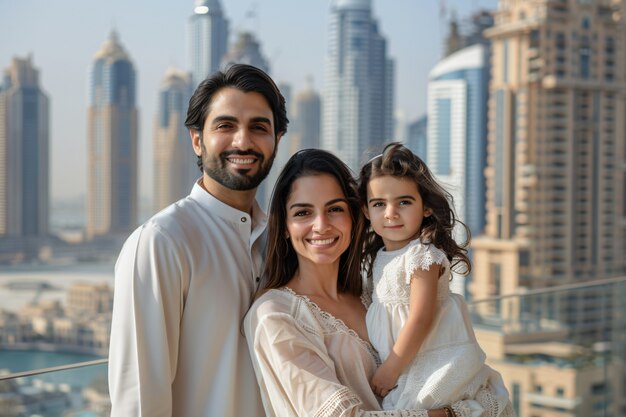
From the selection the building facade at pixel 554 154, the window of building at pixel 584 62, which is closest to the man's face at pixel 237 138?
the building facade at pixel 554 154

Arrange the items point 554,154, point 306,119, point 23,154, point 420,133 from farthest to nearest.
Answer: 1. point 420,133
2. point 306,119
3. point 554,154
4. point 23,154

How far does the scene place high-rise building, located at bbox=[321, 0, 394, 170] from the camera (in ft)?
148

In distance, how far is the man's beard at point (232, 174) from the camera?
1.42 meters

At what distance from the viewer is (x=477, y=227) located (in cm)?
4266

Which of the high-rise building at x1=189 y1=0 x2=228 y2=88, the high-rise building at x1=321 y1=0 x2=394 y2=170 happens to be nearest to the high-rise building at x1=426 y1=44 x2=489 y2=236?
the high-rise building at x1=321 y1=0 x2=394 y2=170

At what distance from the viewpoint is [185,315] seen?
133 cm

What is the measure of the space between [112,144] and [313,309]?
39186 mm


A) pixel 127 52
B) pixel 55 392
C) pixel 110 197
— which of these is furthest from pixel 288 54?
pixel 55 392

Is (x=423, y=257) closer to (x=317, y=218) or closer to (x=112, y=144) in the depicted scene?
(x=317, y=218)

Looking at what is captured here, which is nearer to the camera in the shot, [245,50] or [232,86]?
[232,86]

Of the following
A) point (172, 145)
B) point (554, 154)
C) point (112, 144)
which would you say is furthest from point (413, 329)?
point (172, 145)

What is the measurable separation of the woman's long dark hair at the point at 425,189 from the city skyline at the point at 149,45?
38.4 m

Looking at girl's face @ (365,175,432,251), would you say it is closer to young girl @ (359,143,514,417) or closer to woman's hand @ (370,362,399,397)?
young girl @ (359,143,514,417)

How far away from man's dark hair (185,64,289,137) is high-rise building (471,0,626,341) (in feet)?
120
